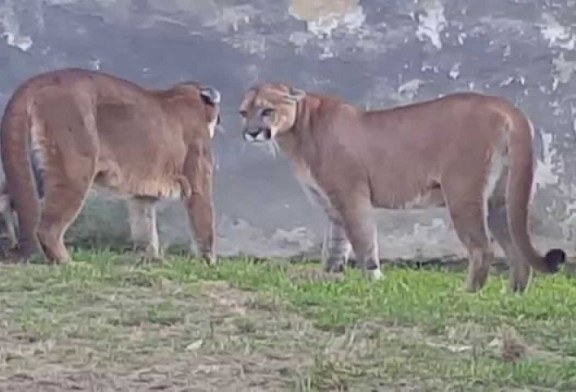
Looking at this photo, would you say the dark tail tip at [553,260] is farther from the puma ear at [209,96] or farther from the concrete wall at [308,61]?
the puma ear at [209,96]

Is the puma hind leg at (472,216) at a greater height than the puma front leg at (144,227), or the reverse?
the puma hind leg at (472,216)

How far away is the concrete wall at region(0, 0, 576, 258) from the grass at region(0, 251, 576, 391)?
8.42 ft

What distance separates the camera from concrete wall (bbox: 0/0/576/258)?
1225 centimetres

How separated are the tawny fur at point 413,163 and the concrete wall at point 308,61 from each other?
1.30m

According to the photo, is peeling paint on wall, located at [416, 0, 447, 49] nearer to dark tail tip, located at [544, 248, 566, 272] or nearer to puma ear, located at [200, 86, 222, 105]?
puma ear, located at [200, 86, 222, 105]

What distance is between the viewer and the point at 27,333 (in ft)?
24.8

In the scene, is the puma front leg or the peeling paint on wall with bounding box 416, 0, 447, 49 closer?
the puma front leg

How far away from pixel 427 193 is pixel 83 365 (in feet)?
13.1

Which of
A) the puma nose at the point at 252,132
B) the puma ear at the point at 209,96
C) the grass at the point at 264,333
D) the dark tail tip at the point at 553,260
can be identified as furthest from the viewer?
the puma ear at the point at 209,96

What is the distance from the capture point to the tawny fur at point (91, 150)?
403 inches

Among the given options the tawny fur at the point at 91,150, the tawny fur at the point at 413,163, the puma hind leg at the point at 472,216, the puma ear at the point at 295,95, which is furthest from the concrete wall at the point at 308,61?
the puma hind leg at the point at 472,216

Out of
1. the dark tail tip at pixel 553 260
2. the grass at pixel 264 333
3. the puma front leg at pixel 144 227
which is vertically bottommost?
the puma front leg at pixel 144 227

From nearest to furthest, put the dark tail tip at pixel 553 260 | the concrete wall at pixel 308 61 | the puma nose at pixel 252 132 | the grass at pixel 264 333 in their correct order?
the grass at pixel 264 333
the dark tail tip at pixel 553 260
the puma nose at pixel 252 132
the concrete wall at pixel 308 61

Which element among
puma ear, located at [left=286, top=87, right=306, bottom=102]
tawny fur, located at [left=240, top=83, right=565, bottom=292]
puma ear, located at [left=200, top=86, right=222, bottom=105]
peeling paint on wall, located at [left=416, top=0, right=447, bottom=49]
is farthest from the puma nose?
peeling paint on wall, located at [left=416, top=0, right=447, bottom=49]
